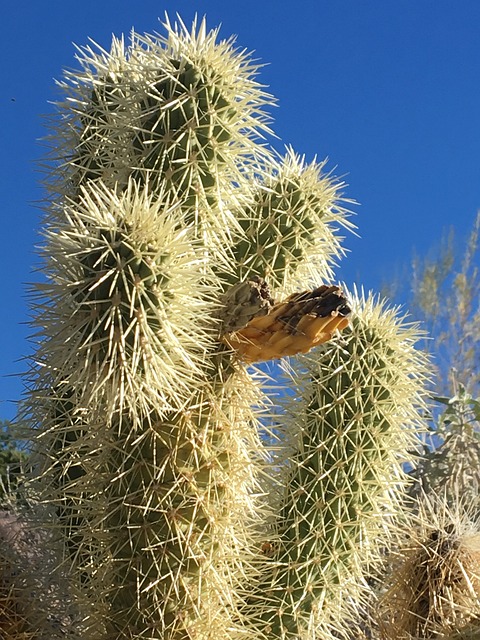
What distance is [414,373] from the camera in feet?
9.12

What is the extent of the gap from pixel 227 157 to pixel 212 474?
0.83 metres

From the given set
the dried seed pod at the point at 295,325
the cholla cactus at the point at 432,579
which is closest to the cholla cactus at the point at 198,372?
the dried seed pod at the point at 295,325

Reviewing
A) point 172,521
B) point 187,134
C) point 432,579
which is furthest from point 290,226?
point 432,579

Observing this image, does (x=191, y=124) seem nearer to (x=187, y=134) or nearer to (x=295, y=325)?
(x=187, y=134)

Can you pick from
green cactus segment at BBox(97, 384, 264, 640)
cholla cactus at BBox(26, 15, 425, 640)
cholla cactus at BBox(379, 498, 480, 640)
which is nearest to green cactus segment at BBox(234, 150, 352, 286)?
cholla cactus at BBox(26, 15, 425, 640)

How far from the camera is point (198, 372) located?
207 cm

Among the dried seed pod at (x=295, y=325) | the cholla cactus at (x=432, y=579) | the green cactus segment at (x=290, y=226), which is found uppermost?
the green cactus segment at (x=290, y=226)

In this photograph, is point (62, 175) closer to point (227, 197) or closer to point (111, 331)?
point (227, 197)

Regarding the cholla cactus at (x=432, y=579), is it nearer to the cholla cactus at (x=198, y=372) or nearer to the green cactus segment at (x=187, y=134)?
the cholla cactus at (x=198, y=372)

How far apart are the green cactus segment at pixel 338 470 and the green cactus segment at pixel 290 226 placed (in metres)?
0.28

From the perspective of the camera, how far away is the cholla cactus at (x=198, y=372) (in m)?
1.90

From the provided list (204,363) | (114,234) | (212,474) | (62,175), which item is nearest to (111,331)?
(114,234)

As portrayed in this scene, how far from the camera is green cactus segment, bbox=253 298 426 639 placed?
2.58 meters

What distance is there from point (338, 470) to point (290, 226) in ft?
2.43
